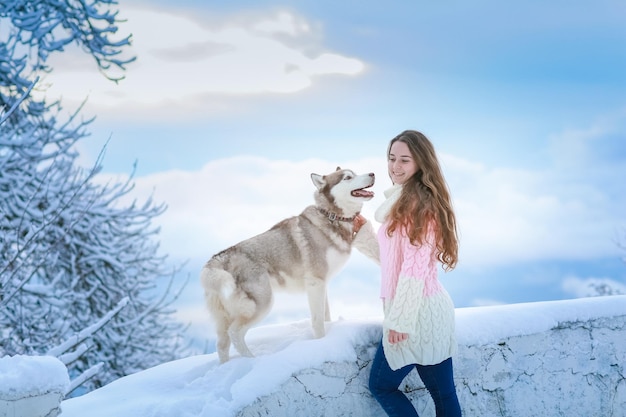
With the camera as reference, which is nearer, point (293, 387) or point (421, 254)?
point (421, 254)

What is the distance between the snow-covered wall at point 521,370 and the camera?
13.1 feet

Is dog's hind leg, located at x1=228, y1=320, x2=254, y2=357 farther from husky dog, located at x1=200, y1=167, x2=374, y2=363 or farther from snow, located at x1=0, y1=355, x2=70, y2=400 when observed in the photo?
snow, located at x1=0, y1=355, x2=70, y2=400

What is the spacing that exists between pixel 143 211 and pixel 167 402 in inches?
272

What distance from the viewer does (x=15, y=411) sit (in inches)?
128

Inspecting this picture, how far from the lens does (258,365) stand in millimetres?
3877

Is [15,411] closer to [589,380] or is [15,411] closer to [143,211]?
[589,380]

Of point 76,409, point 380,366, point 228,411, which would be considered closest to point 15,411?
point 76,409

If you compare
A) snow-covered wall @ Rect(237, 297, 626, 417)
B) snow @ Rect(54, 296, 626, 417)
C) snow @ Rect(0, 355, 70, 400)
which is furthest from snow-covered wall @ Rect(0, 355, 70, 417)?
snow-covered wall @ Rect(237, 297, 626, 417)

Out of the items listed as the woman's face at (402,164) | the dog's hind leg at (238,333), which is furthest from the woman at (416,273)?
the dog's hind leg at (238,333)

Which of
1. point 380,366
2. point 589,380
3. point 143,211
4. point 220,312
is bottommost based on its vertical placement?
point 589,380

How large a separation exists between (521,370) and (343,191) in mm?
1889

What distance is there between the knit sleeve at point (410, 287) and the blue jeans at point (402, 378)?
37 cm

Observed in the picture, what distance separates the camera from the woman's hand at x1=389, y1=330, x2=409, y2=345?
3.24m

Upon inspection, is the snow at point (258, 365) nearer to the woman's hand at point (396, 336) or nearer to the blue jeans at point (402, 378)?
the blue jeans at point (402, 378)
